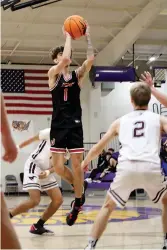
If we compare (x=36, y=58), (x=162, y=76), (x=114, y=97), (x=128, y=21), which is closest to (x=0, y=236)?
(x=128, y=21)

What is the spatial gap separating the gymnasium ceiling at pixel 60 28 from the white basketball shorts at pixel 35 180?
340 inches

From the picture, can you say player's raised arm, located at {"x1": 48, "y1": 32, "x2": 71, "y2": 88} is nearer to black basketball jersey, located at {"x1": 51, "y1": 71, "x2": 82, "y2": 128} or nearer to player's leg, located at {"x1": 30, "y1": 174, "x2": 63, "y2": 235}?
black basketball jersey, located at {"x1": 51, "y1": 71, "x2": 82, "y2": 128}

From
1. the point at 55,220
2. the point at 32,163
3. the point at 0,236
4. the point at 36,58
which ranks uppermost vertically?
the point at 36,58

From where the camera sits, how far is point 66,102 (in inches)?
254

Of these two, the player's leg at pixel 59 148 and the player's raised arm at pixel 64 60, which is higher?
the player's raised arm at pixel 64 60

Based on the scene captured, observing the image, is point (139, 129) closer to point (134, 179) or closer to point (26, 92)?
point (134, 179)

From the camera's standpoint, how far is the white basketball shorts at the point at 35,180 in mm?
7242

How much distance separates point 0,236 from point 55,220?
608 centimetres

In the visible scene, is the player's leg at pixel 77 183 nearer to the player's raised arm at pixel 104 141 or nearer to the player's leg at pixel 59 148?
the player's leg at pixel 59 148

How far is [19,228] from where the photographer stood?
7.70 meters

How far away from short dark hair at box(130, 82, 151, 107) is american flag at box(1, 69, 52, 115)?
618 inches

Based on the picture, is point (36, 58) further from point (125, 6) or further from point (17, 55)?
point (125, 6)

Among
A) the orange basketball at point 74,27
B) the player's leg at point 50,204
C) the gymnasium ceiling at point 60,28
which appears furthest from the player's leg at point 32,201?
the gymnasium ceiling at point 60,28

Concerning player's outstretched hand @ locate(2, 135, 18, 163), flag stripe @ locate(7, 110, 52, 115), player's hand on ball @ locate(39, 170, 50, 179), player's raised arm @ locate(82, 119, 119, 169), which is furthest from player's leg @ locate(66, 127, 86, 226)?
flag stripe @ locate(7, 110, 52, 115)
